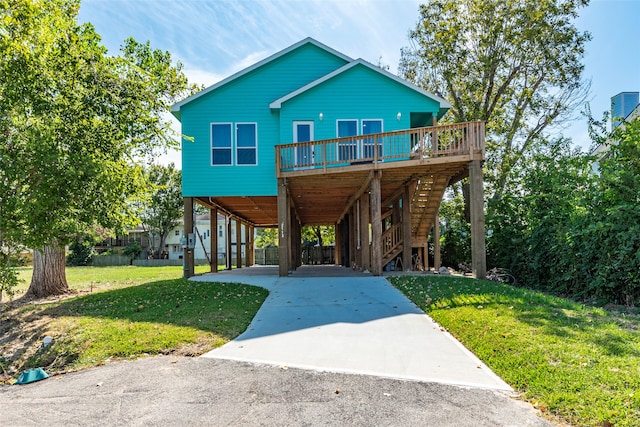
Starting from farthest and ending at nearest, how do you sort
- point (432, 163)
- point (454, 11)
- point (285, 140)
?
point (454, 11)
point (285, 140)
point (432, 163)

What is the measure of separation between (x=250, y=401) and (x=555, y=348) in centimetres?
339

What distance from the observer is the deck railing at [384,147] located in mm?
11461

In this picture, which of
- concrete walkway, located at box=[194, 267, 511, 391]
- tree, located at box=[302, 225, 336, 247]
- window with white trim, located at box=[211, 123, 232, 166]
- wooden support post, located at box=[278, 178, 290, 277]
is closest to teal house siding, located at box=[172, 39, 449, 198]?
window with white trim, located at box=[211, 123, 232, 166]

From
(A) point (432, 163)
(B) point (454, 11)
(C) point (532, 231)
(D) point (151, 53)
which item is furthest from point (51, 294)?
(B) point (454, 11)

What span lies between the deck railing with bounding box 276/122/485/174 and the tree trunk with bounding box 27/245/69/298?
6.68 m

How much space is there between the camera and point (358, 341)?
232 inches

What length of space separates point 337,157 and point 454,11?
12.2m

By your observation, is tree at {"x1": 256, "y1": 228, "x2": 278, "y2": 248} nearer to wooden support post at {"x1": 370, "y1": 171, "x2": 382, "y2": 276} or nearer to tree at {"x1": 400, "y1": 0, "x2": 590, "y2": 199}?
tree at {"x1": 400, "y1": 0, "x2": 590, "y2": 199}

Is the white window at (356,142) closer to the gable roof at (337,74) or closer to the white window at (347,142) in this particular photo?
the white window at (347,142)

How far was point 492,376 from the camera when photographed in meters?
4.45

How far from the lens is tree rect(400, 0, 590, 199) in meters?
19.1

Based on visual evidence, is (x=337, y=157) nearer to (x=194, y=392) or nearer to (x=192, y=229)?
(x=192, y=229)

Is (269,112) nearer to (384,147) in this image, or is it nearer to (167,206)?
(384,147)

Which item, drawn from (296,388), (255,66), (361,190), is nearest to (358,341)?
(296,388)
